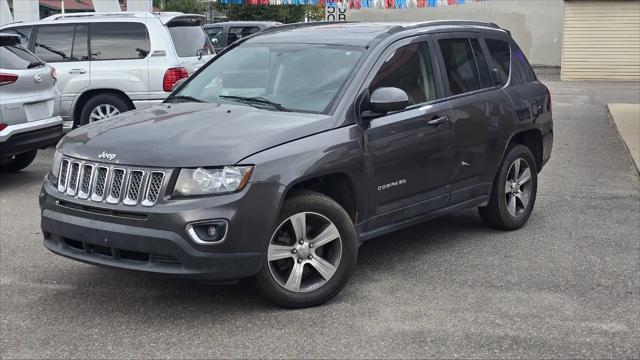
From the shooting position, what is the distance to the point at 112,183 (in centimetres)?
470

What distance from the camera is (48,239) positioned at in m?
5.07

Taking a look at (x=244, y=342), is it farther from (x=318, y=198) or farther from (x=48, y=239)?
(x=48, y=239)

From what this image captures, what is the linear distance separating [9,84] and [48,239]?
162 inches

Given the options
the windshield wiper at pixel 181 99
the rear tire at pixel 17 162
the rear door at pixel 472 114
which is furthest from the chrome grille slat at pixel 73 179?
the rear tire at pixel 17 162

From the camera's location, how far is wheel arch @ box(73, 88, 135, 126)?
450 inches

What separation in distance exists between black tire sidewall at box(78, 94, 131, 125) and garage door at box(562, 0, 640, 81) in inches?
786

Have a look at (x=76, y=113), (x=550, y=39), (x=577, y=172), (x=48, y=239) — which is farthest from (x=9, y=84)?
(x=550, y=39)

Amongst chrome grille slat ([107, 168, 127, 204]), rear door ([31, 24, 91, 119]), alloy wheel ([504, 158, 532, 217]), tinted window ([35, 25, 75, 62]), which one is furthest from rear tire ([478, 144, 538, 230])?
tinted window ([35, 25, 75, 62])

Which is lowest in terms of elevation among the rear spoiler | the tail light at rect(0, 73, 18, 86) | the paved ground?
the paved ground

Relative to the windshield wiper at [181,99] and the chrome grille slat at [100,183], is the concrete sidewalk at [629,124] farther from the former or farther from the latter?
the chrome grille slat at [100,183]

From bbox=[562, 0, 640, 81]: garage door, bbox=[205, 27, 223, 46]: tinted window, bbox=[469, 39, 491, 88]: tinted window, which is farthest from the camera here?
bbox=[562, 0, 640, 81]: garage door

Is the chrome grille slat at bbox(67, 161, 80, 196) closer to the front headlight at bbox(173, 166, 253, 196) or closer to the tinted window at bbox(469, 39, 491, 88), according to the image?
the front headlight at bbox(173, 166, 253, 196)

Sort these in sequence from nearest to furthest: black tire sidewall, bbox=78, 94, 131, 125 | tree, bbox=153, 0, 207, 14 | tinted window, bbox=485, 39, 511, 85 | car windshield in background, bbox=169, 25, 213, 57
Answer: tinted window, bbox=485, 39, 511, 85
black tire sidewall, bbox=78, 94, 131, 125
car windshield in background, bbox=169, 25, 213, 57
tree, bbox=153, 0, 207, 14

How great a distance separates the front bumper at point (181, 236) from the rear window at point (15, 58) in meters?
4.60
